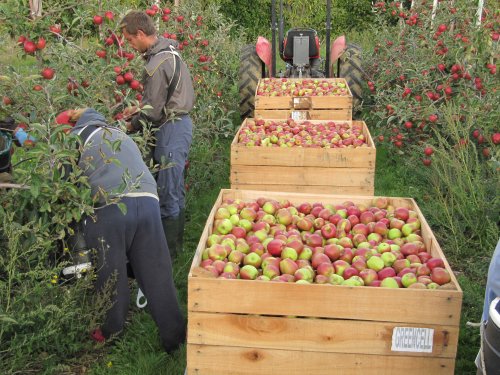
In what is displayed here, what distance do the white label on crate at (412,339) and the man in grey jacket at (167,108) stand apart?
264 centimetres

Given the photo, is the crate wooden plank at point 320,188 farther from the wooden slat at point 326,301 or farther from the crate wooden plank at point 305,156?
the wooden slat at point 326,301

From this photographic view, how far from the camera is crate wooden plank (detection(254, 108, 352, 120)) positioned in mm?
7645

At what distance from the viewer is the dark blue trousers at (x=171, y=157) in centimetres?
520

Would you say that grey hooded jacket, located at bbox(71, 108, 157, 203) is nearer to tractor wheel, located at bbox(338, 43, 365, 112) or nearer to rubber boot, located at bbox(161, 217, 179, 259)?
rubber boot, located at bbox(161, 217, 179, 259)

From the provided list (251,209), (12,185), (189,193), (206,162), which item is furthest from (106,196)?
(206,162)

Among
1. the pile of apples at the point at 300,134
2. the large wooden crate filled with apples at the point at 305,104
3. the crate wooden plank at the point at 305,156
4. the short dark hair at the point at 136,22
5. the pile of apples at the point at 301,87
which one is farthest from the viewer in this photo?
the pile of apples at the point at 301,87

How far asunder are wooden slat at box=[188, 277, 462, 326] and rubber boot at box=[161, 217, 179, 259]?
8.48 ft

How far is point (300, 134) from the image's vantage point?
6266mm

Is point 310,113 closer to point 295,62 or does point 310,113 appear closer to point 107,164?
point 295,62

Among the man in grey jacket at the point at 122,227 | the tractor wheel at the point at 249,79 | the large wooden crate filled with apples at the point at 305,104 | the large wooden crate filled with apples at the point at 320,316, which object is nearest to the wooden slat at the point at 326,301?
the large wooden crate filled with apples at the point at 320,316

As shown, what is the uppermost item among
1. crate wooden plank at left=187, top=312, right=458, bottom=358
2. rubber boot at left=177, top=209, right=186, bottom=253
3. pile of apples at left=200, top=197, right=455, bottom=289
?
pile of apples at left=200, top=197, right=455, bottom=289

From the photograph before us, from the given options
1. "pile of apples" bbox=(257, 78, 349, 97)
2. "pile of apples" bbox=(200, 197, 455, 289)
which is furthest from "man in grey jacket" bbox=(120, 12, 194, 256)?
"pile of apples" bbox=(257, 78, 349, 97)

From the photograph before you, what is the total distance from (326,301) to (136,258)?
1372 mm

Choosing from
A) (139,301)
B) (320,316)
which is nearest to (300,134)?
(139,301)
